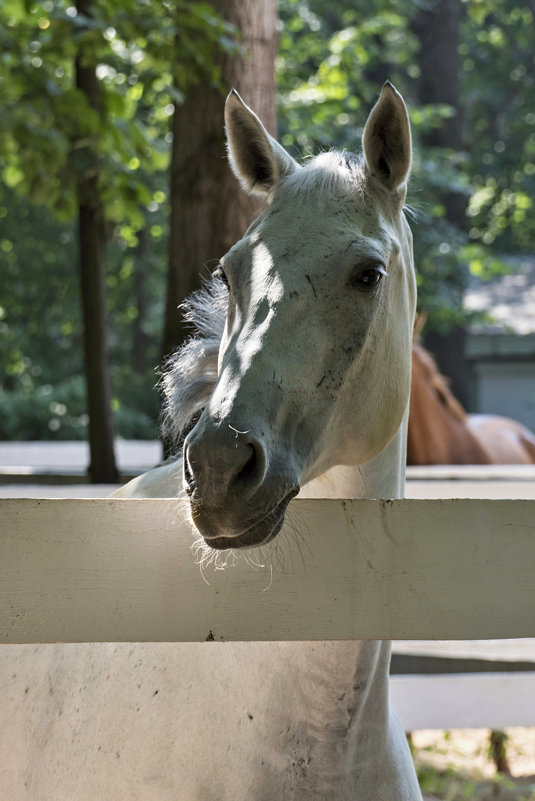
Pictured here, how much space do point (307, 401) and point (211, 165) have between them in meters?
2.91

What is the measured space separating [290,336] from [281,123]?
8.19m

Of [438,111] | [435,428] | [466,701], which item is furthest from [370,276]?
[438,111]

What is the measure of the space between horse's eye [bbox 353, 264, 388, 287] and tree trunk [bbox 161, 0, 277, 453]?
2.44 metres

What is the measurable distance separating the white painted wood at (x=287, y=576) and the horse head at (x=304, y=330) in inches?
4.6

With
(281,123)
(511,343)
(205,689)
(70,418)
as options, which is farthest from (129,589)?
(70,418)

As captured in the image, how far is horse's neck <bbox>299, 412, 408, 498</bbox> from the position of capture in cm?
201

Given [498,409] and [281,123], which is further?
[498,409]

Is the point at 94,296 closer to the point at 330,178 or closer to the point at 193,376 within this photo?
the point at 193,376

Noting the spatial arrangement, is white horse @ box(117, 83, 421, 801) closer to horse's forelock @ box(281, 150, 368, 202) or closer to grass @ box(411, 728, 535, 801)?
horse's forelock @ box(281, 150, 368, 202)

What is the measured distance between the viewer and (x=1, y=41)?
512 centimetres

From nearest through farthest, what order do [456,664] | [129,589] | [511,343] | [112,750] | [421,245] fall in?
[129,589], [112,750], [456,664], [421,245], [511,343]

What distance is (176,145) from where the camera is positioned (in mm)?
4488

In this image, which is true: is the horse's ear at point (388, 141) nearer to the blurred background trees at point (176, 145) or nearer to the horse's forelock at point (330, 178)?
the horse's forelock at point (330, 178)

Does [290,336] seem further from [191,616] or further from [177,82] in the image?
[177,82]
